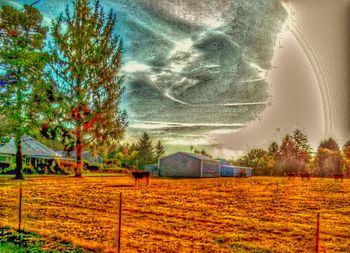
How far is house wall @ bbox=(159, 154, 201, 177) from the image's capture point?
1771 inches

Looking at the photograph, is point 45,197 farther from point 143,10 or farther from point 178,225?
A: point 143,10

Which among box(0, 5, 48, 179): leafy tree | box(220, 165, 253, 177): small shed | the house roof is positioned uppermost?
box(0, 5, 48, 179): leafy tree

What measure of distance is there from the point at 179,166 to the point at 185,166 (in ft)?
2.80

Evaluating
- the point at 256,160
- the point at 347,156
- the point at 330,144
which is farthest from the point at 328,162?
the point at 330,144

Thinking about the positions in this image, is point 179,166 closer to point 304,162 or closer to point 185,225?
point 185,225

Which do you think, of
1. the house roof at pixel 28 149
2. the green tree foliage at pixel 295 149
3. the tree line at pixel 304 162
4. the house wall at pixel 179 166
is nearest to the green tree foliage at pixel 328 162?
the tree line at pixel 304 162

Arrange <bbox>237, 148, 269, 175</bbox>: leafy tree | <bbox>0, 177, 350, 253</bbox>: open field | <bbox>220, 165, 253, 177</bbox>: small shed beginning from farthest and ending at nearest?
<bbox>237, 148, 269, 175</bbox>: leafy tree
<bbox>220, 165, 253, 177</bbox>: small shed
<bbox>0, 177, 350, 253</bbox>: open field

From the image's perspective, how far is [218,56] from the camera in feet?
54.7

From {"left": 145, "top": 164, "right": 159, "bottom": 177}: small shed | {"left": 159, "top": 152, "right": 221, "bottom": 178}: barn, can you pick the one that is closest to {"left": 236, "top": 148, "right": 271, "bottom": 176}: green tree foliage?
{"left": 159, "top": 152, "right": 221, "bottom": 178}: barn

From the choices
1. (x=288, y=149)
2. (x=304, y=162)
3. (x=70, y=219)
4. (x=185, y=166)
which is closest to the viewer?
(x=70, y=219)

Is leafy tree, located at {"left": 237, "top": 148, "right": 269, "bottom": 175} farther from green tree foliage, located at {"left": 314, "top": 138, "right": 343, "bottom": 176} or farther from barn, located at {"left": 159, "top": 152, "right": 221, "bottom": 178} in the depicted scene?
barn, located at {"left": 159, "top": 152, "right": 221, "bottom": 178}

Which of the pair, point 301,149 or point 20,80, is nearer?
point 20,80

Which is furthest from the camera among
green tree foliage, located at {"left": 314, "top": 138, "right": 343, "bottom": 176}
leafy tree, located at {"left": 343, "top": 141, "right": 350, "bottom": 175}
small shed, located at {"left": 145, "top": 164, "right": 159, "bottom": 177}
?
green tree foliage, located at {"left": 314, "top": 138, "right": 343, "bottom": 176}

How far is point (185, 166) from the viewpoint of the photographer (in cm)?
4547
